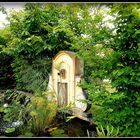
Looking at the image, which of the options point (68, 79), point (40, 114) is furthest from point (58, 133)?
point (68, 79)

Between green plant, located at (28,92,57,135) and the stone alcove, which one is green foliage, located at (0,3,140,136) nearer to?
green plant, located at (28,92,57,135)

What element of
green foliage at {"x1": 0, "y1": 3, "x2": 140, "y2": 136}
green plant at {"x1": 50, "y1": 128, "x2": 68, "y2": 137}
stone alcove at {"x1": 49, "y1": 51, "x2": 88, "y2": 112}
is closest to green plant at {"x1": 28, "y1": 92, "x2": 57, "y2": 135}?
green foliage at {"x1": 0, "y1": 3, "x2": 140, "y2": 136}

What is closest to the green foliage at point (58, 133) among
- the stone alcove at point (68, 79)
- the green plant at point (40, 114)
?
the green plant at point (40, 114)

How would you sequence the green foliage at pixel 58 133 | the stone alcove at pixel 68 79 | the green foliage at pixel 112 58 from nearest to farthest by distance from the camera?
the green foliage at pixel 112 58 → the green foliage at pixel 58 133 → the stone alcove at pixel 68 79

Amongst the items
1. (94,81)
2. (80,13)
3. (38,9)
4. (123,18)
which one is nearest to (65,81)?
(94,81)

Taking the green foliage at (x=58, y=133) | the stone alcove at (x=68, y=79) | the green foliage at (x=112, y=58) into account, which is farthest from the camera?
the stone alcove at (x=68, y=79)

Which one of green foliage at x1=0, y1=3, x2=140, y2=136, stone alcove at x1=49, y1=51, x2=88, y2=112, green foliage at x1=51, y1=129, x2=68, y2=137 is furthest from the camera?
stone alcove at x1=49, y1=51, x2=88, y2=112

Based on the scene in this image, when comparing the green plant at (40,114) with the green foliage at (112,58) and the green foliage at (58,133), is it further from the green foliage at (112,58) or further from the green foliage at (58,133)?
the green foliage at (58,133)

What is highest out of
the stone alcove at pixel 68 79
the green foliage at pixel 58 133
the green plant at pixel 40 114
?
the stone alcove at pixel 68 79

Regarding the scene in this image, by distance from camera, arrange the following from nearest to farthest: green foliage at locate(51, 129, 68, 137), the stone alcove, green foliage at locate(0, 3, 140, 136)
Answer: green foliage at locate(0, 3, 140, 136), green foliage at locate(51, 129, 68, 137), the stone alcove

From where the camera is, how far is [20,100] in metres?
5.50

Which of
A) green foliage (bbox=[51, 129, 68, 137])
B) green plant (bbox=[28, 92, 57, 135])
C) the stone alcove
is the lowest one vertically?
green foliage (bbox=[51, 129, 68, 137])

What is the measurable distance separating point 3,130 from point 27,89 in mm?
1258

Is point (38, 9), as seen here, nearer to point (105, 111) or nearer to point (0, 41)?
point (0, 41)
